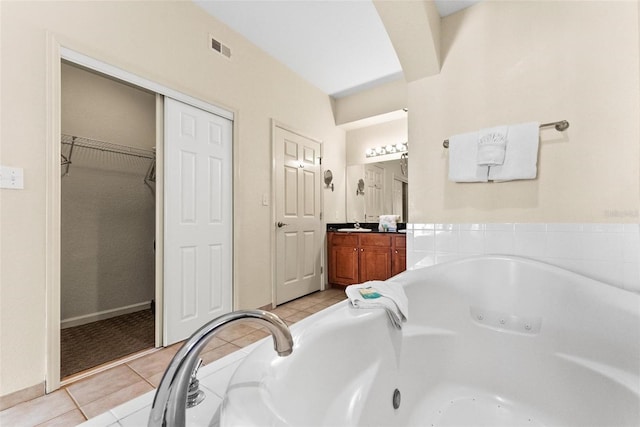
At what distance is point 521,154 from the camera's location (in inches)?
67.7

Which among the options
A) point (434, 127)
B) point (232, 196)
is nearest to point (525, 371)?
point (434, 127)

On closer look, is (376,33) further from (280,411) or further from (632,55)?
(280,411)

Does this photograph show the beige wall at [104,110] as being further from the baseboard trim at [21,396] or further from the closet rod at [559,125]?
the closet rod at [559,125]

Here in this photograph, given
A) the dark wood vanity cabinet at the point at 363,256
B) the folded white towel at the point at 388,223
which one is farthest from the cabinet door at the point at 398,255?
the folded white towel at the point at 388,223

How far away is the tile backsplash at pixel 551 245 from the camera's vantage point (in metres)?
1.47

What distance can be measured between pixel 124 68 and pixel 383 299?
2080 mm

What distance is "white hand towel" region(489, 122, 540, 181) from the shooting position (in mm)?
1688

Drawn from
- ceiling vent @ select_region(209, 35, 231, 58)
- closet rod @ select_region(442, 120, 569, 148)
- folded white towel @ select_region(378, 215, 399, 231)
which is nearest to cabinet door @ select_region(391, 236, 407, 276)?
folded white towel @ select_region(378, 215, 399, 231)

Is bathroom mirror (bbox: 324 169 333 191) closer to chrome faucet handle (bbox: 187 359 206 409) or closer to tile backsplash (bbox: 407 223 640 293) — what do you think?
tile backsplash (bbox: 407 223 640 293)

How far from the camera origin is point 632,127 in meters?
1.49

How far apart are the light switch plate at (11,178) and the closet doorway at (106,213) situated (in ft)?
3.43

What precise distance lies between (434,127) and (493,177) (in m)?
0.56

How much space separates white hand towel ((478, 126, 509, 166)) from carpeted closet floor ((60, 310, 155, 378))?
8.60 ft

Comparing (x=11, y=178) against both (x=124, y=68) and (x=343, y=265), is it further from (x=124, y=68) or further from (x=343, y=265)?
(x=343, y=265)
